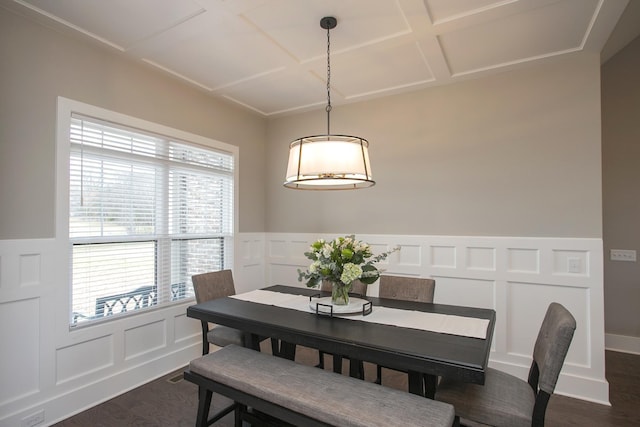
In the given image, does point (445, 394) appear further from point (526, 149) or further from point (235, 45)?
point (235, 45)

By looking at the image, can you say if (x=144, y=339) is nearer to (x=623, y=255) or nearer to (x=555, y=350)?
(x=555, y=350)

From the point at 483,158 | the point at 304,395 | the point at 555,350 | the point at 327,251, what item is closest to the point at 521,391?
the point at 555,350

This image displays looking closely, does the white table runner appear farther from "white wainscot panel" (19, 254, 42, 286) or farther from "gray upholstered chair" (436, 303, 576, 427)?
"white wainscot panel" (19, 254, 42, 286)

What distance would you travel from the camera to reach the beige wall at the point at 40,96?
7.00 feet

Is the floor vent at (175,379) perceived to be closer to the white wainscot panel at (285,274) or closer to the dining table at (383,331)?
the dining table at (383,331)

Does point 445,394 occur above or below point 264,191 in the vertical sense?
below

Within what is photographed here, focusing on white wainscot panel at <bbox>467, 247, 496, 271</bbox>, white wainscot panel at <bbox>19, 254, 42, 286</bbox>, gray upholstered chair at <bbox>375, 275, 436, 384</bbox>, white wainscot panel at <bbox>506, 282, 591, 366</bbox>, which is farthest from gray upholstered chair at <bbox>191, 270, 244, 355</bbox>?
white wainscot panel at <bbox>506, 282, 591, 366</bbox>

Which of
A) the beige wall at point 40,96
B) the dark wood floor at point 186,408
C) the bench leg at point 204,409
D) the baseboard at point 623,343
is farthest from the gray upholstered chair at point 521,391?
the beige wall at point 40,96

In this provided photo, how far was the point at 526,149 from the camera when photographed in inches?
116

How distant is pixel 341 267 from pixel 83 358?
2133 mm

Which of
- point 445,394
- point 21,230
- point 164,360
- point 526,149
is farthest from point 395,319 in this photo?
point 21,230

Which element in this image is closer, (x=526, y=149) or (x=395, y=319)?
(x=395, y=319)

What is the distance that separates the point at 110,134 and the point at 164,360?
6.84 ft

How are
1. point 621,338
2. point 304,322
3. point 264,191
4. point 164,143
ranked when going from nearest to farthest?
point 304,322
point 164,143
point 621,338
point 264,191
